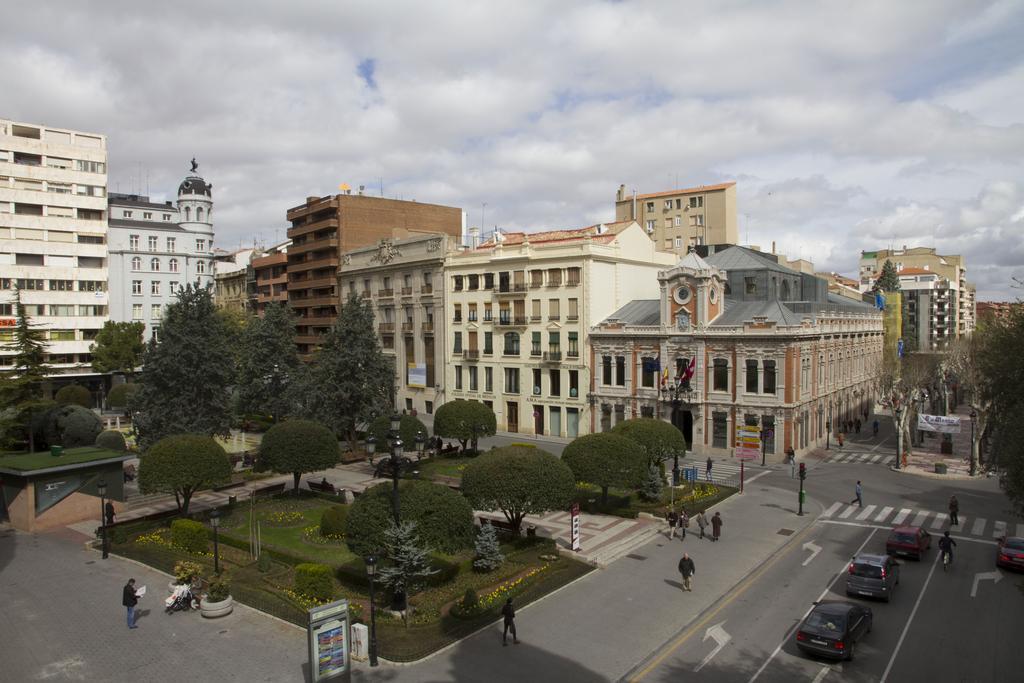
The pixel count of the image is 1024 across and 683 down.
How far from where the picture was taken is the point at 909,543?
29781 millimetres

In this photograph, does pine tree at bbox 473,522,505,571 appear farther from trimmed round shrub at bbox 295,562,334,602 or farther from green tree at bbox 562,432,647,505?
green tree at bbox 562,432,647,505

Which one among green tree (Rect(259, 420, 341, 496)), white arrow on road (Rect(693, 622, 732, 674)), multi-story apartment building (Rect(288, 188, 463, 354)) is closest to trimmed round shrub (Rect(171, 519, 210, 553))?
green tree (Rect(259, 420, 341, 496))

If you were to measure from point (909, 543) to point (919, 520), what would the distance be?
8.03m

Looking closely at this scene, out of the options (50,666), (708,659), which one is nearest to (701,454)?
(708,659)

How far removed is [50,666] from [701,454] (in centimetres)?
4375

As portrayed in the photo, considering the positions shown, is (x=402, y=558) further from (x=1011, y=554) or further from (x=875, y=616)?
(x=1011, y=554)

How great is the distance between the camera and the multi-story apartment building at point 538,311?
60.3 m

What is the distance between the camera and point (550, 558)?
29.1m

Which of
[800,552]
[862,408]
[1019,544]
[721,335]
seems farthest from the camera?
[862,408]

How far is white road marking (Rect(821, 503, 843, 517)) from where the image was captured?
3788 centimetres

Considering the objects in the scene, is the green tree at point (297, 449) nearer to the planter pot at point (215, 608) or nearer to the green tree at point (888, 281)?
the planter pot at point (215, 608)

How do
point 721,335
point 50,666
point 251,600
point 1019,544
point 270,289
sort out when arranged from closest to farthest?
point 50,666 < point 251,600 < point 1019,544 < point 721,335 < point 270,289

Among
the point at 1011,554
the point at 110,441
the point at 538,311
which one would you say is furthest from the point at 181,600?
the point at 538,311

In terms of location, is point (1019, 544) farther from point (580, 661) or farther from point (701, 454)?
point (701, 454)
